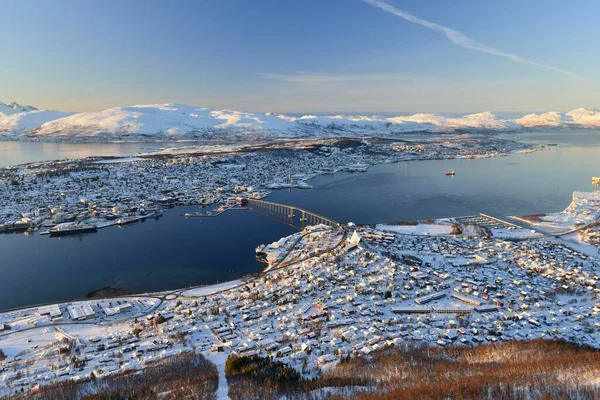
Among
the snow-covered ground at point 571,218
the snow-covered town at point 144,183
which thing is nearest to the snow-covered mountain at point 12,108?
the snow-covered town at point 144,183

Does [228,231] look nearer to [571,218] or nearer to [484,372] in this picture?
[484,372]

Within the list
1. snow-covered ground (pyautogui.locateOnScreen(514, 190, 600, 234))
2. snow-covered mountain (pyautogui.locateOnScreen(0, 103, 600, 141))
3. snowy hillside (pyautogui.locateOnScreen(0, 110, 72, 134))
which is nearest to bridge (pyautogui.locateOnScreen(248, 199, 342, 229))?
snow-covered ground (pyautogui.locateOnScreen(514, 190, 600, 234))

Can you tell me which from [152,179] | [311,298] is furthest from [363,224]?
[152,179]

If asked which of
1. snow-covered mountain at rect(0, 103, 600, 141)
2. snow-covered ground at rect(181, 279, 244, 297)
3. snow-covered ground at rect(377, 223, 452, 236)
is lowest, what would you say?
snow-covered ground at rect(181, 279, 244, 297)

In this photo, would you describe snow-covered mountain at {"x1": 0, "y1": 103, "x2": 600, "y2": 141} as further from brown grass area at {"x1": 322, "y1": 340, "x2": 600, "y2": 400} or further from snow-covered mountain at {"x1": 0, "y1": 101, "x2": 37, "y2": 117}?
brown grass area at {"x1": 322, "y1": 340, "x2": 600, "y2": 400}

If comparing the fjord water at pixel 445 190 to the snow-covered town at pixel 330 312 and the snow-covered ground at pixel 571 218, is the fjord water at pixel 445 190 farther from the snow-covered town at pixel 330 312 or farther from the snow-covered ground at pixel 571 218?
the snow-covered town at pixel 330 312
